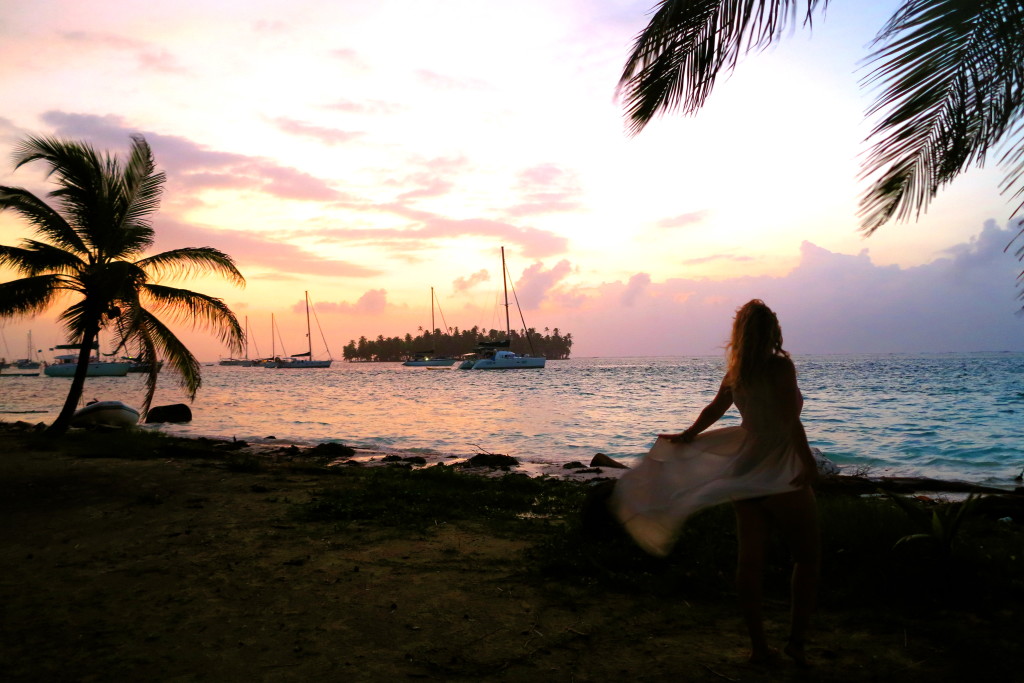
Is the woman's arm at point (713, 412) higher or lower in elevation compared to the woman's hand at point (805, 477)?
higher

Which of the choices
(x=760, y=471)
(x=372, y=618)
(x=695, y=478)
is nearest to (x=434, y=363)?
(x=372, y=618)

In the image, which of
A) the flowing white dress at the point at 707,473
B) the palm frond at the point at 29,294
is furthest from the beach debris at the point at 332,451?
the flowing white dress at the point at 707,473

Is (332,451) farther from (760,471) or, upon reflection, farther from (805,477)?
(805,477)

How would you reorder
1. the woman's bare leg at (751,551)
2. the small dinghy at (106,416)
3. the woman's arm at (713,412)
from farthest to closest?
the small dinghy at (106,416)
the woman's arm at (713,412)
the woman's bare leg at (751,551)

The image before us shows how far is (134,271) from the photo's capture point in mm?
14625

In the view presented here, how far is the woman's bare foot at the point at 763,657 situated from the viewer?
3854 millimetres

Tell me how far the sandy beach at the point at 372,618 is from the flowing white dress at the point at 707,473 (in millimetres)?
844

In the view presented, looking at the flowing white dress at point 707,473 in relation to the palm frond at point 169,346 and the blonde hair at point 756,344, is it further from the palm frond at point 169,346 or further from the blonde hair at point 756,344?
the palm frond at point 169,346

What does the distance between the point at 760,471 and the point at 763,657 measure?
1.15 meters

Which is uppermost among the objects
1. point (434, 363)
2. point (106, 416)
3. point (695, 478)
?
point (434, 363)

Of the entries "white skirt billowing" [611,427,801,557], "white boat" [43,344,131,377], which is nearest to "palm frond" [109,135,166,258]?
"white skirt billowing" [611,427,801,557]

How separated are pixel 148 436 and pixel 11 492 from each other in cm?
889

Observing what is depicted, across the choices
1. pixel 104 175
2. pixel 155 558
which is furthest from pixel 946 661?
pixel 104 175

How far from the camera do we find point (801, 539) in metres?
3.69
